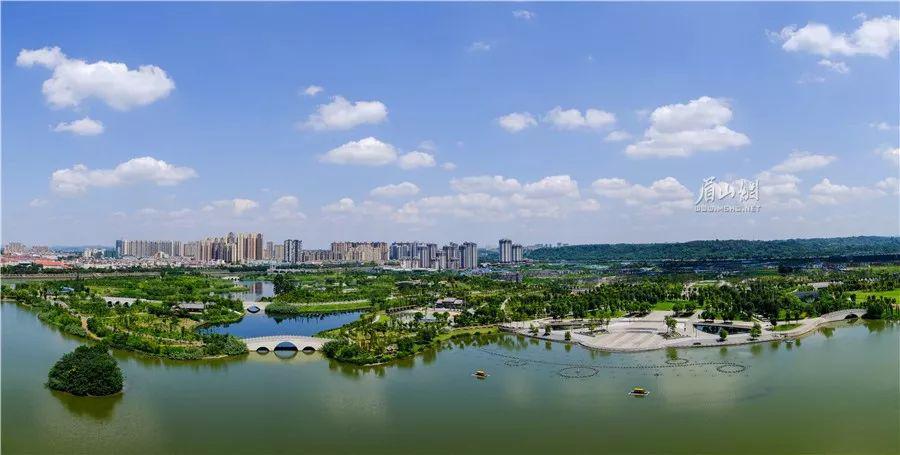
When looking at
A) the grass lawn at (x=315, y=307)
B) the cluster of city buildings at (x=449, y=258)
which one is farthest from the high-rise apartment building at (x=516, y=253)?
the grass lawn at (x=315, y=307)

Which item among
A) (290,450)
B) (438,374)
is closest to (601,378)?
(438,374)

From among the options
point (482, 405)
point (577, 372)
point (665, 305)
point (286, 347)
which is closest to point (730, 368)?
point (577, 372)

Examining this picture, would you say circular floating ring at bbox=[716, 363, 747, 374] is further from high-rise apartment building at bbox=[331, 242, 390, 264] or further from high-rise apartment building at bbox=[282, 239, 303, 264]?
high-rise apartment building at bbox=[282, 239, 303, 264]

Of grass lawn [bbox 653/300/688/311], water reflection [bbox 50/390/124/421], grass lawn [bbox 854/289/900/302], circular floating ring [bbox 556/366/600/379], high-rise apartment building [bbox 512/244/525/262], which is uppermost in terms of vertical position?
high-rise apartment building [bbox 512/244/525/262]

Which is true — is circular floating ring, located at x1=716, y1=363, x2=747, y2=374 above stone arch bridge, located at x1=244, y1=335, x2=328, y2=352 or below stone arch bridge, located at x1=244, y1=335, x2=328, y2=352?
below

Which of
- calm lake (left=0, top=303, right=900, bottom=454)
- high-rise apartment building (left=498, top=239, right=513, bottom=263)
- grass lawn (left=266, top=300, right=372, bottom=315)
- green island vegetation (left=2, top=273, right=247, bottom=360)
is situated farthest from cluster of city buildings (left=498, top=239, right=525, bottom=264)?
calm lake (left=0, top=303, right=900, bottom=454)

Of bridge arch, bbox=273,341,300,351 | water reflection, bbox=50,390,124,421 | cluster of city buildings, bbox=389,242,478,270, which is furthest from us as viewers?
cluster of city buildings, bbox=389,242,478,270

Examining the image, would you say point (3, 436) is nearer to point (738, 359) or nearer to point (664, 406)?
point (664, 406)
